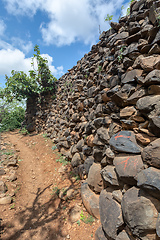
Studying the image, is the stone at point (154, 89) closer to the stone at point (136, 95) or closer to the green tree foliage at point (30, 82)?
the stone at point (136, 95)

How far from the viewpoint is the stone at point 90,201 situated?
2.84m

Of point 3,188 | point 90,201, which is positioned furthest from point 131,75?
point 3,188

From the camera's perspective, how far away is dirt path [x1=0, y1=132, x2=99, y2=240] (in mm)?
2775

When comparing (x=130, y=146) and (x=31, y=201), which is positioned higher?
(x=130, y=146)

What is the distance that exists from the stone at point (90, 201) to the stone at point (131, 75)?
3119 millimetres

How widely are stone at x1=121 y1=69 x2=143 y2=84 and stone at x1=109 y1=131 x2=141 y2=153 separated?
1.21m

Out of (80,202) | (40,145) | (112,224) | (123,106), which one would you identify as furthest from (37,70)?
(112,224)

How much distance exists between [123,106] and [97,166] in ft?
6.23

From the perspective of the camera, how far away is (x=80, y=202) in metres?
3.42

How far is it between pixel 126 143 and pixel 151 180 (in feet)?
2.56

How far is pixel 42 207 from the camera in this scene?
3598mm

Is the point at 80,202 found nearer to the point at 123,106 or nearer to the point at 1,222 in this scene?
the point at 1,222

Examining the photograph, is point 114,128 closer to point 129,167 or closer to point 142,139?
point 142,139

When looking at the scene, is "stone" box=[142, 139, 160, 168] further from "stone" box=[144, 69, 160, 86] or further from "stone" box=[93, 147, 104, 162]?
"stone" box=[93, 147, 104, 162]
